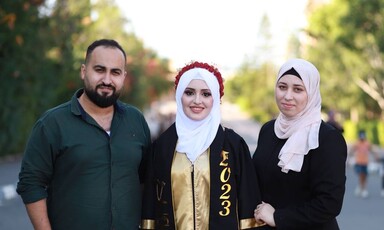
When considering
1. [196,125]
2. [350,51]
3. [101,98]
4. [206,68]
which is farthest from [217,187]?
[350,51]

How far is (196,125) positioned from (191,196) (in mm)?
451

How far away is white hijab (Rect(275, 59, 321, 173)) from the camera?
352 centimetres

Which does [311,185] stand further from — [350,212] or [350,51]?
[350,51]

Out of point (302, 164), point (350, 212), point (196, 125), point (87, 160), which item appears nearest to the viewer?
point (87, 160)

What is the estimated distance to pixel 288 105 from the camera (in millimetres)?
3594

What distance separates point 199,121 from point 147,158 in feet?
1.44

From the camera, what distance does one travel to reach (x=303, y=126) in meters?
3.56

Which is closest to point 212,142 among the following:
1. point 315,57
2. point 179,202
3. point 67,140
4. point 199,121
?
point 199,121

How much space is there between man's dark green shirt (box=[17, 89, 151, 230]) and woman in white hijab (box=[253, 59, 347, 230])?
0.89m

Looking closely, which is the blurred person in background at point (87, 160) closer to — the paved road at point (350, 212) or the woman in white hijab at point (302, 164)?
the woman in white hijab at point (302, 164)

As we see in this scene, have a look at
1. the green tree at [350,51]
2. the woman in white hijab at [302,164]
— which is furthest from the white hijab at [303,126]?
the green tree at [350,51]

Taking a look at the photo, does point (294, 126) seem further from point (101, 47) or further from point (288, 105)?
point (101, 47)

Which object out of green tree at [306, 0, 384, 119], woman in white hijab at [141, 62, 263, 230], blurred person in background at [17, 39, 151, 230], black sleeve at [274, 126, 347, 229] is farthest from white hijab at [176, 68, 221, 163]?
green tree at [306, 0, 384, 119]

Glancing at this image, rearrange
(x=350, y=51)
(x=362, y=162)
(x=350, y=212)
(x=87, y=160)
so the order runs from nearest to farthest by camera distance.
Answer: (x=87, y=160)
(x=350, y=212)
(x=362, y=162)
(x=350, y=51)
